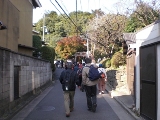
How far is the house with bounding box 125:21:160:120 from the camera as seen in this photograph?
6152mm

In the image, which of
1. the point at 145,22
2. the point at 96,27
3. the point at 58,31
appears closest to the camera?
the point at 145,22

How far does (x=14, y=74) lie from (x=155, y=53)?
16.8 ft

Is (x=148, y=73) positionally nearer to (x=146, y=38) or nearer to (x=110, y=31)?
(x=146, y=38)

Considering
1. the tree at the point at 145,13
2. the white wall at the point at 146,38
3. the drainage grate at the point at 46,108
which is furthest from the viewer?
the tree at the point at 145,13

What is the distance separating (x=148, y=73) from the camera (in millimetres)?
6750

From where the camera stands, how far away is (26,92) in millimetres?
10609

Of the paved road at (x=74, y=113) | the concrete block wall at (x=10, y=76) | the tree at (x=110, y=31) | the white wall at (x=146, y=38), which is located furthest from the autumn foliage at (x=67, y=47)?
the white wall at (x=146, y=38)

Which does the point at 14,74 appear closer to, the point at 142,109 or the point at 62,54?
the point at 142,109

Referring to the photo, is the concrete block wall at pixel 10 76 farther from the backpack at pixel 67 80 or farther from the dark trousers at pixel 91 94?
the dark trousers at pixel 91 94

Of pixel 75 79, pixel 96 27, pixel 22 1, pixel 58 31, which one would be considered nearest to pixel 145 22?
pixel 96 27

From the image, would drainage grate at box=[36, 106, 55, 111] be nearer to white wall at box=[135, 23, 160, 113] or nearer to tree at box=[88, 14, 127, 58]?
white wall at box=[135, 23, 160, 113]

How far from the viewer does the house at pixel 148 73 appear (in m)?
6.15

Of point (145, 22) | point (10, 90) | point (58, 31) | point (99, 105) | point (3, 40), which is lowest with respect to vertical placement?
point (99, 105)

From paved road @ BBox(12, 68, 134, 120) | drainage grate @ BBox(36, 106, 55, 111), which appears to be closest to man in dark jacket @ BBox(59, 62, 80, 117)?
paved road @ BBox(12, 68, 134, 120)
